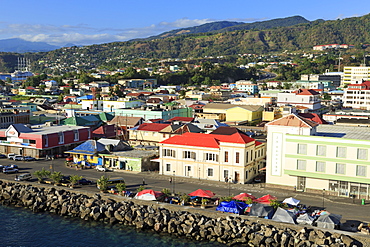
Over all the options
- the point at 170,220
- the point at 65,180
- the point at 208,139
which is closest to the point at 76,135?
the point at 65,180

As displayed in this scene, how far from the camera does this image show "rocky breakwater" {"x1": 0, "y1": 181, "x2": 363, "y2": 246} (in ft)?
71.2

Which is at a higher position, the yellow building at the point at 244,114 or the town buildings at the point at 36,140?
the yellow building at the point at 244,114

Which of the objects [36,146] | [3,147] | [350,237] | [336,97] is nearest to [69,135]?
[36,146]

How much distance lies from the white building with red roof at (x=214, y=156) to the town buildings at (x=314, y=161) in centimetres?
Answer: 197

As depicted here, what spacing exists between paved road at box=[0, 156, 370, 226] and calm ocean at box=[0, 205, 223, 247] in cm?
435

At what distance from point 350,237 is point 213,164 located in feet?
41.7

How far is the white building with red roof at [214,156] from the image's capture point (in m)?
31.3

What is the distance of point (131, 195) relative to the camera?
2814 centimetres

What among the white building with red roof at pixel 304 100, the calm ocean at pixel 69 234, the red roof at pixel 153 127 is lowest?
the calm ocean at pixel 69 234

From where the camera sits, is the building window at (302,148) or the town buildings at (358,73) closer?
the building window at (302,148)

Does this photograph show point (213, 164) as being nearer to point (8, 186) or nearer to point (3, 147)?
point (8, 186)

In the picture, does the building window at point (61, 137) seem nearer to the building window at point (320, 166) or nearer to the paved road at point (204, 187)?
the paved road at point (204, 187)

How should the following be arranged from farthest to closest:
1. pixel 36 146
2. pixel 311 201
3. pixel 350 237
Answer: pixel 36 146
pixel 311 201
pixel 350 237

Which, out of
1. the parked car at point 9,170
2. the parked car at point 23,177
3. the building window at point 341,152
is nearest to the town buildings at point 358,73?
the building window at point 341,152
